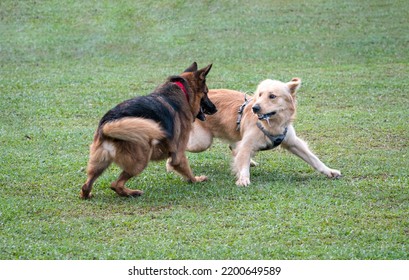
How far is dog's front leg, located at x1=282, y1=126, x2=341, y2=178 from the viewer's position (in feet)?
27.9

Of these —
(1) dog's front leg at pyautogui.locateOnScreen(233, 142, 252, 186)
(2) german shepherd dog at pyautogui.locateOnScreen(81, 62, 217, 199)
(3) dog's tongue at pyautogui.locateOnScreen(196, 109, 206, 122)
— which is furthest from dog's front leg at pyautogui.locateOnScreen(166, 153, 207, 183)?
(3) dog's tongue at pyautogui.locateOnScreen(196, 109, 206, 122)

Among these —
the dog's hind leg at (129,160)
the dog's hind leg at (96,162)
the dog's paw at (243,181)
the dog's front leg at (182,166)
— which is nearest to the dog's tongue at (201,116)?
the dog's front leg at (182,166)

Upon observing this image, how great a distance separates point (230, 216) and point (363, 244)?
1.41m

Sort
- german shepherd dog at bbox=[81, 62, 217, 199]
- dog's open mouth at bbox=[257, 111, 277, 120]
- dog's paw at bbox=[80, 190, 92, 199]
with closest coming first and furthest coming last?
german shepherd dog at bbox=[81, 62, 217, 199] → dog's paw at bbox=[80, 190, 92, 199] → dog's open mouth at bbox=[257, 111, 277, 120]

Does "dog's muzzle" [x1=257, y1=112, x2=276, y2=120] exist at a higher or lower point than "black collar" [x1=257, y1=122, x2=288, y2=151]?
higher

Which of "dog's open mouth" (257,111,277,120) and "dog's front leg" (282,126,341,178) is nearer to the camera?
"dog's open mouth" (257,111,277,120)

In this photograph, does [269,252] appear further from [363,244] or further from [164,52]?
[164,52]

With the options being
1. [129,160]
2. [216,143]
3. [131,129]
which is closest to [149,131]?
[131,129]

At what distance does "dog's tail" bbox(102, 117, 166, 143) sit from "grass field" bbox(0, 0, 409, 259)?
2.41 feet

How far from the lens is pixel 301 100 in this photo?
13219 millimetres

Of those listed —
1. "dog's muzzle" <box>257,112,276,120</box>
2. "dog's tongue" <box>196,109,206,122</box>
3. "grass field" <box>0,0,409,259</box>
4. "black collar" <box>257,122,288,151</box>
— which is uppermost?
"dog's muzzle" <box>257,112,276,120</box>

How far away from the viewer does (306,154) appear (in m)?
8.63

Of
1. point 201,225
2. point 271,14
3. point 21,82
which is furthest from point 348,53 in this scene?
point 201,225

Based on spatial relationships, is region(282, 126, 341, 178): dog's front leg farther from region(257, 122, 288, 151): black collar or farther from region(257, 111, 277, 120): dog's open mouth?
region(257, 111, 277, 120): dog's open mouth
